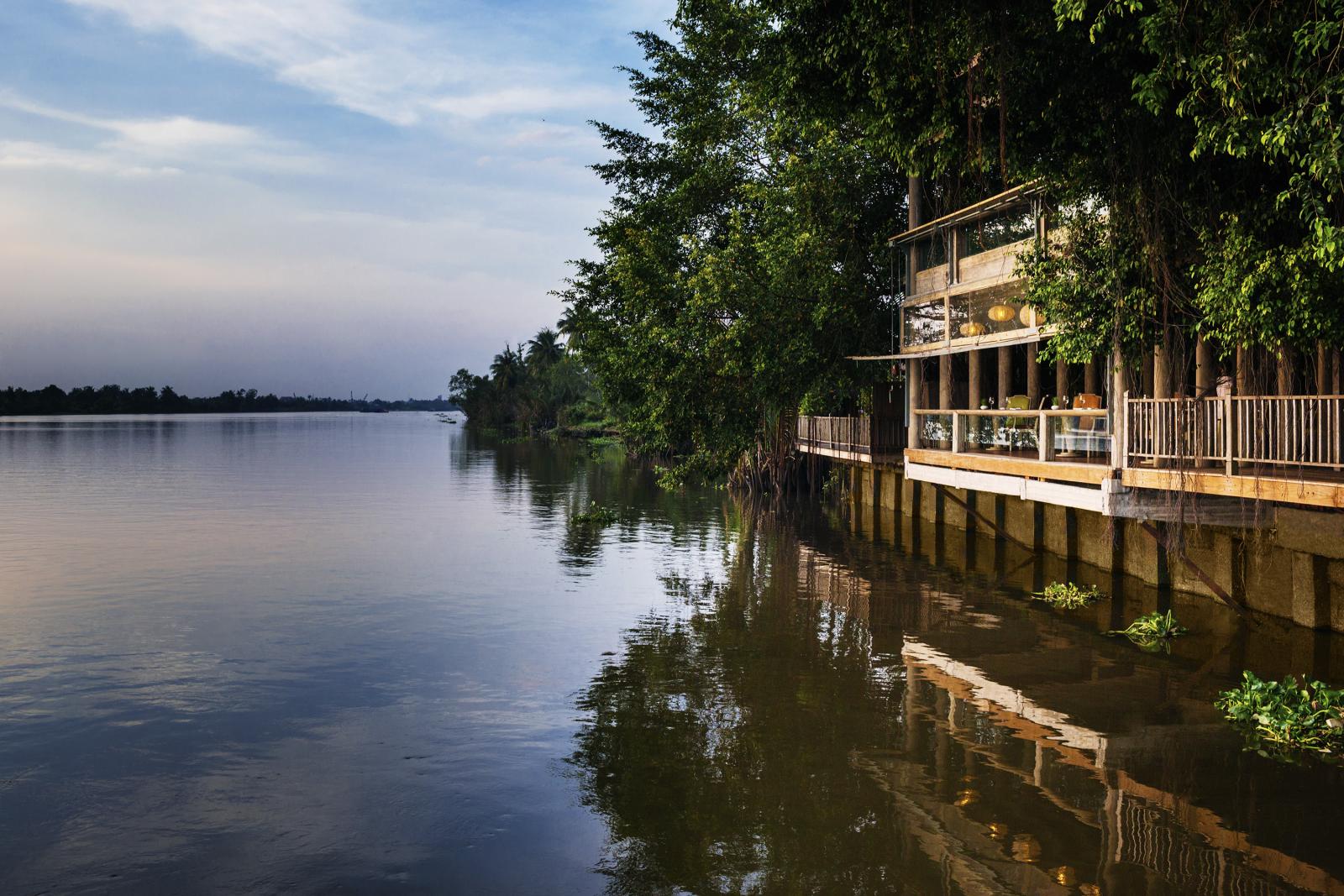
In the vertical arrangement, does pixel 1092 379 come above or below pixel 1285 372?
above

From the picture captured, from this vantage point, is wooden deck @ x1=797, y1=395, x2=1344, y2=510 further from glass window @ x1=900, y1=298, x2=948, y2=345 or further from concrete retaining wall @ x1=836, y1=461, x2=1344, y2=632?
glass window @ x1=900, y1=298, x2=948, y2=345

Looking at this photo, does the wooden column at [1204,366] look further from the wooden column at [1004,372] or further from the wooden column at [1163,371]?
the wooden column at [1004,372]

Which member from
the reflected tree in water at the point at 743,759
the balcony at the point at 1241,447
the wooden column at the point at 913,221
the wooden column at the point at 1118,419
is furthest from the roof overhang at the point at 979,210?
the reflected tree in water at the point at 743,759

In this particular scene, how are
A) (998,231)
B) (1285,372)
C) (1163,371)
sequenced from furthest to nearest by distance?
1. (998,231)
2. (1163,371)
3. (1285,372)

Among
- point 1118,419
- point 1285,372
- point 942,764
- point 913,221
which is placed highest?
point 913,221

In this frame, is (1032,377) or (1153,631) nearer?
(1153,631)

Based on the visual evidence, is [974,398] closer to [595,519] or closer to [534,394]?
[595,519]

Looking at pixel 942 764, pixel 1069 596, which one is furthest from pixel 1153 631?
pixel 942 764

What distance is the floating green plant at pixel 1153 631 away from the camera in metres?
15.8

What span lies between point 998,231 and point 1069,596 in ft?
24.3

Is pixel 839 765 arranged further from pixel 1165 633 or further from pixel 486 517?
pixel 486 517

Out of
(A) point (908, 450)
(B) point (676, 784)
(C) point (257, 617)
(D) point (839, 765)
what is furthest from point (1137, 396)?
(C) point (257, 617)

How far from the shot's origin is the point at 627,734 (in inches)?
460

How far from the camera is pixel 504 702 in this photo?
520 inches
